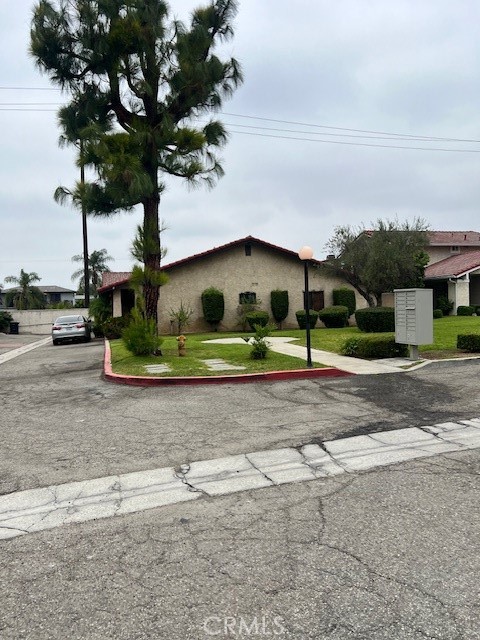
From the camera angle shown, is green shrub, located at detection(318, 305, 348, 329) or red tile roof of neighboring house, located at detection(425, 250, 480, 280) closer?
green shrub, located at detection(318, 305, 348, 329)

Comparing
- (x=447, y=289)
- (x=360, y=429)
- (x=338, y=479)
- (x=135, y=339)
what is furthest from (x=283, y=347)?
(x=447, y=289)

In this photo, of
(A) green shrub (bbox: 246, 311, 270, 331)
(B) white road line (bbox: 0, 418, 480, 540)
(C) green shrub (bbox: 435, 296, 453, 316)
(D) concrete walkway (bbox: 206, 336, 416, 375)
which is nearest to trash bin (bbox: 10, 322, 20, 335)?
(A) green shrub (bbox: 246, 311, 270, 331)

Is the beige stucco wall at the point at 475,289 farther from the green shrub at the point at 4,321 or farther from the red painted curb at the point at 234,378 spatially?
the green shrub at the point at 4,321

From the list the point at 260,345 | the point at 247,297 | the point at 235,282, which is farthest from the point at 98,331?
the point at 260,345

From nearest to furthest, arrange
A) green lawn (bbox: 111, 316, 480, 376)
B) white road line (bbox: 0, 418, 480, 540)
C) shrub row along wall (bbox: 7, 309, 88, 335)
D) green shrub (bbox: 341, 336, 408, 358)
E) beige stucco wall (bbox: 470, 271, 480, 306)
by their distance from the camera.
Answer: white road line (bbox: 0, 418, 480, 540), green lawn (bbox: 111, 316, 480, 376), green shrub (bbox: 341, 336, 408, 358), beige stucco wall (bbox: 470, 271, 480, 306), shrub row along wall (bbox: 7, 309, 88, 335)

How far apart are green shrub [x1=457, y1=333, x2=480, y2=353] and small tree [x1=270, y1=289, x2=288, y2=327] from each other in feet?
47.6

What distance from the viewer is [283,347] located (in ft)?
52.3

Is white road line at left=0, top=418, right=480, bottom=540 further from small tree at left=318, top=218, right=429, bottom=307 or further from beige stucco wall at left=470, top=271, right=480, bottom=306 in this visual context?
beige stucco wall at left=470, top=271, right=480, bottom=306

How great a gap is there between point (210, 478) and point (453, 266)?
107ft

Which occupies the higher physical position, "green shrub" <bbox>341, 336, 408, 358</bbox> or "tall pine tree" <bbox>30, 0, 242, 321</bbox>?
"tall pine tree" <bbox>30, 0, 242, 321</bbox>

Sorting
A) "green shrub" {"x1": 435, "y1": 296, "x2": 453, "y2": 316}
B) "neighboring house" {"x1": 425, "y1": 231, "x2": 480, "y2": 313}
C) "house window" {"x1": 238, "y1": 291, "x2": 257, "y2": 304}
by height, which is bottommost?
"green shrub" {"x1": 435, "y1": 296, "x2": 453, "y2": 316}

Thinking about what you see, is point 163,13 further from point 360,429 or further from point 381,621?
point 381,621

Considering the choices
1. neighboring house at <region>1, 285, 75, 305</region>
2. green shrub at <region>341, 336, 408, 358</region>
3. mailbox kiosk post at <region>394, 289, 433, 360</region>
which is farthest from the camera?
neighboring house at <region>1, 285, 75, 305</region>

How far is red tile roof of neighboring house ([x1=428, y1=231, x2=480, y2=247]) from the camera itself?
4006 cm
